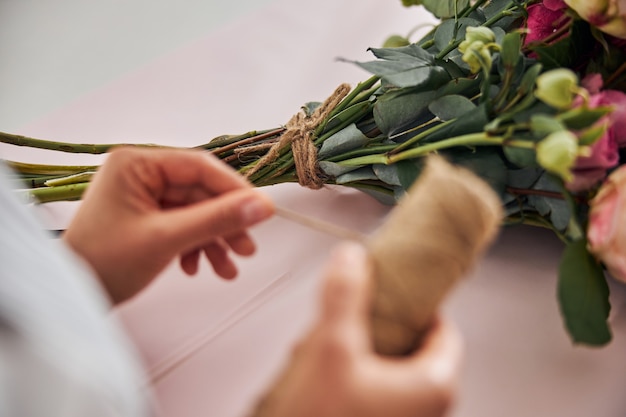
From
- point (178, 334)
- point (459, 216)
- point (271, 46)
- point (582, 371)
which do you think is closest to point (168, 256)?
point (178, 334)

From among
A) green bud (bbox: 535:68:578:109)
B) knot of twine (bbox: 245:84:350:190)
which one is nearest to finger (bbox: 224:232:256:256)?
knot of twine (bbox: 245:84:350:190)

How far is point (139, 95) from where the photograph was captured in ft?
2.72

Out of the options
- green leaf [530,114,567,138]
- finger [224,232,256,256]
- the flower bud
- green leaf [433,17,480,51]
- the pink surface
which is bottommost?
Answer: the pink surface

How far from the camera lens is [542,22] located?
0.53 metres

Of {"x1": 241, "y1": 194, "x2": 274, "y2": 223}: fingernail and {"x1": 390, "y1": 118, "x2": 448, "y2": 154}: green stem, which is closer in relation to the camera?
{"x1": 241, "y1": 194, "x2": 274, "y2": 223}: fingernail

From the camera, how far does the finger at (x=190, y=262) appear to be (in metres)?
0.51

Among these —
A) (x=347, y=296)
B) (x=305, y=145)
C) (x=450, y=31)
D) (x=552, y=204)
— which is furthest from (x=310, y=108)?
(x=347, y=296)

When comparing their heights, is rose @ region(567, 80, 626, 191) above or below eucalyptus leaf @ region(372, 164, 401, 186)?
above

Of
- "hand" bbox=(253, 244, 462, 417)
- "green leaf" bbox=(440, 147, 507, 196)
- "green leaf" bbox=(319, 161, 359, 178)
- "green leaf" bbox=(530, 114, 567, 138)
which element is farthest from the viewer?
"green leaf" bbox=(319, 161, 359, 178)

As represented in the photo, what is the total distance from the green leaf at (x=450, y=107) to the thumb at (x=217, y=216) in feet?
0.64

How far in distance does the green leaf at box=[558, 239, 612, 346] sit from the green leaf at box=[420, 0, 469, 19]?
0.28 meters

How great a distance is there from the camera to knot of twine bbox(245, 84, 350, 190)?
0.61 metres

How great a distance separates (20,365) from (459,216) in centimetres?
23

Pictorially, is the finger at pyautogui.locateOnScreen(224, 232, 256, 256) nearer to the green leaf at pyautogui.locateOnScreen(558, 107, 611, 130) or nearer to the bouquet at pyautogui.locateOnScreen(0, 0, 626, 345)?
the bouquet at pyautogui.locateOnScreen(0, 0, 626, 345)
